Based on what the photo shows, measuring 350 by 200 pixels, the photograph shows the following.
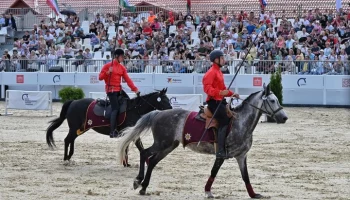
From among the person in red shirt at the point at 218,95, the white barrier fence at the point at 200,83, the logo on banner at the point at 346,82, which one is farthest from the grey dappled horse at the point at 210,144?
the logo on banner at the point at 346,82

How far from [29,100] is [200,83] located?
6.81m

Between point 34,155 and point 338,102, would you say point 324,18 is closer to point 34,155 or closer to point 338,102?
point 338,102

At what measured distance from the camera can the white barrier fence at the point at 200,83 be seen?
1128 inches

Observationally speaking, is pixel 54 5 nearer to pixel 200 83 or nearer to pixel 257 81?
pixel 200 83

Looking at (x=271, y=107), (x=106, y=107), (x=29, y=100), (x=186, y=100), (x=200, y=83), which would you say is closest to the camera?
(x=271, y=107)

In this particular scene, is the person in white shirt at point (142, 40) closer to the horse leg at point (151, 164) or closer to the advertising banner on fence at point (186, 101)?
the advertising banner on fence at point (186, 101)

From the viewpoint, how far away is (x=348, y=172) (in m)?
14.0

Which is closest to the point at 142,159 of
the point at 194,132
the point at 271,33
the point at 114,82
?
the point at 194,132

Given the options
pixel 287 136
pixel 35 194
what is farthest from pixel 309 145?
pixel 35 194

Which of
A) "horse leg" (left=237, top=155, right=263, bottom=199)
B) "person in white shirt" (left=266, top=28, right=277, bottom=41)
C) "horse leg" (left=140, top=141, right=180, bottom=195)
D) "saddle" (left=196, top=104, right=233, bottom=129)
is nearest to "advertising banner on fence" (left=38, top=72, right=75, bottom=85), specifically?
"person in white shirt" (left=266, top=28, right=277, bottom=41)

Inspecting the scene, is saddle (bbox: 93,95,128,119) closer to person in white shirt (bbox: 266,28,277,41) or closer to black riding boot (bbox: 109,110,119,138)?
black riding boot (bbox: 109,110,119,138)

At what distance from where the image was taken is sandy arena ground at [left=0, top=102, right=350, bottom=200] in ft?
39.0

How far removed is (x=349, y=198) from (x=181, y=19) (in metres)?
25.0

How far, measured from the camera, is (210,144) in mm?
11758
